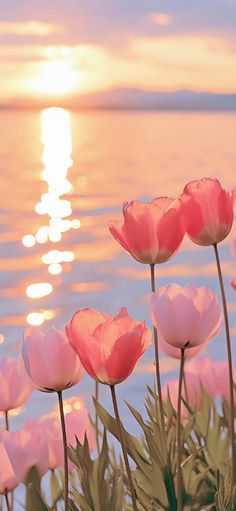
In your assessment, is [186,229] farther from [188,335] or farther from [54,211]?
[54,211]

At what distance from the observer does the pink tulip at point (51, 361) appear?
103cm

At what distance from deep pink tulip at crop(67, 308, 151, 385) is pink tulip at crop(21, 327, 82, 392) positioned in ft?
0.12

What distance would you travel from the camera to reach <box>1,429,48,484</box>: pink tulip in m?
1.12

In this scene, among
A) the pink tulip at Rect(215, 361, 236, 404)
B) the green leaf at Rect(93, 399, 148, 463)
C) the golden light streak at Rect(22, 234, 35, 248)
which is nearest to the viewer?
the green leaf at Rect(93, 399, 148, 463)

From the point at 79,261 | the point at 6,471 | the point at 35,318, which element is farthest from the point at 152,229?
the point at 79,261

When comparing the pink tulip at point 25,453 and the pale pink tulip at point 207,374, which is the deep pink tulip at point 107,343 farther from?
the pale pink tulip at point 207,374

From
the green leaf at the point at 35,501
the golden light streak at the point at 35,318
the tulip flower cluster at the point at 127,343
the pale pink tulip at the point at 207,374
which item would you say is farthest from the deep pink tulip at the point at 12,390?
the golden light streak at the point at 35,318

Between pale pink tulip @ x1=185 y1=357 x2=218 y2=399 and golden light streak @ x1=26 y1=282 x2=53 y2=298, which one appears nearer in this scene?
pale pink tulip @ x1=185 y1=357 x2=218 y2=399

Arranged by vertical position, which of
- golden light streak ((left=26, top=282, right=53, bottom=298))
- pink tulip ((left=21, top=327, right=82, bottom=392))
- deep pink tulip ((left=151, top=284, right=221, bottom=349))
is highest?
golden light streak ((left=26, top=282, right=53, bottom=298))

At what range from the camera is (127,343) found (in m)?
0.98

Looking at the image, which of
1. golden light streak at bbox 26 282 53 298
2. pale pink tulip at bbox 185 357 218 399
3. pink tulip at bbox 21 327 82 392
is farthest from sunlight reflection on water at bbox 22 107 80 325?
pink tulip at bbox 21 327 82 392

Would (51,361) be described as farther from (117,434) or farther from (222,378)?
(222,378)

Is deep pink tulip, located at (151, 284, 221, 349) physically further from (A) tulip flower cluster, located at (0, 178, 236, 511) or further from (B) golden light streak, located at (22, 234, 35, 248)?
(B) golden light streak, located at (22, 234, 35, 248)

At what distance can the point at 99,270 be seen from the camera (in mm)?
7289
